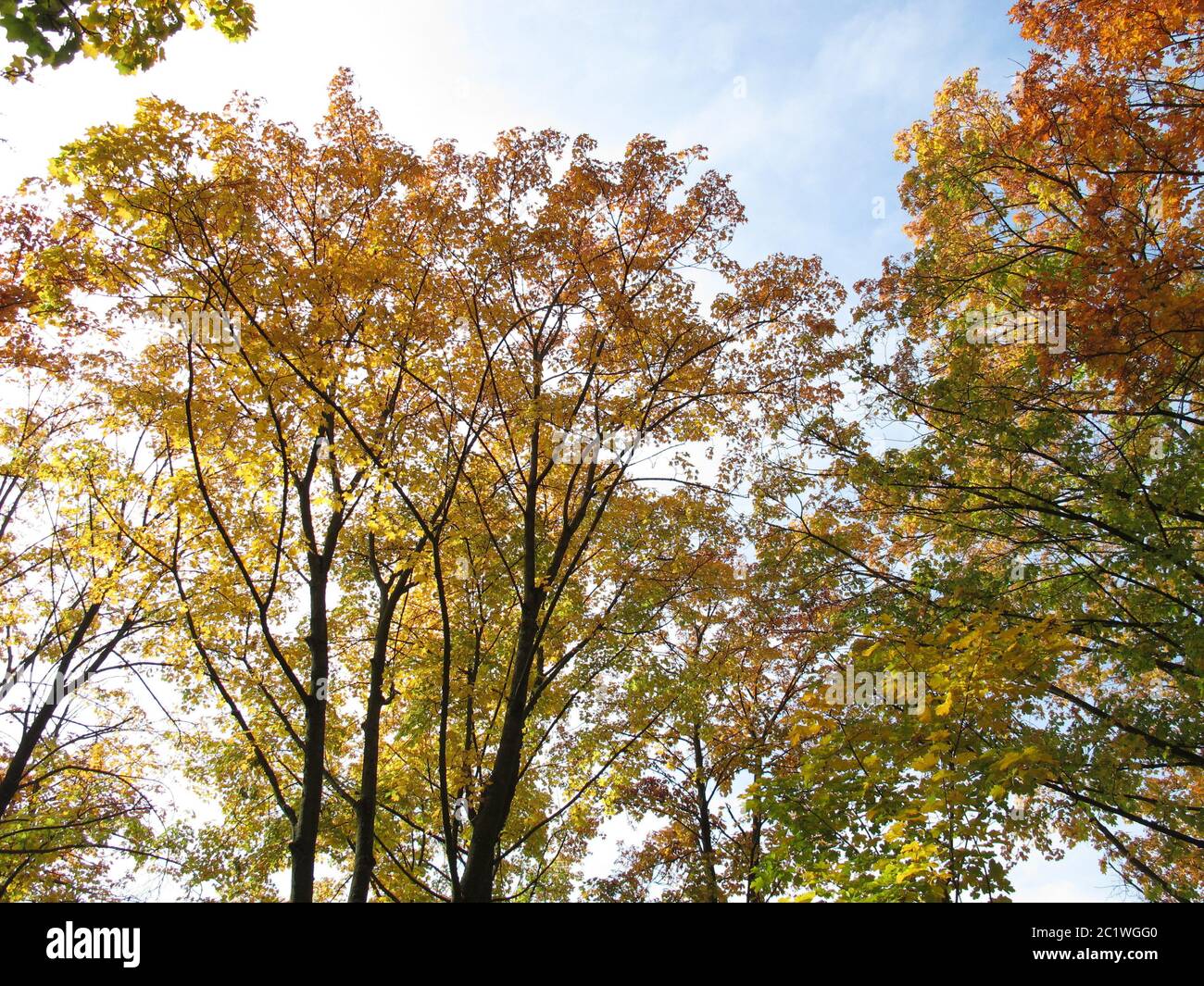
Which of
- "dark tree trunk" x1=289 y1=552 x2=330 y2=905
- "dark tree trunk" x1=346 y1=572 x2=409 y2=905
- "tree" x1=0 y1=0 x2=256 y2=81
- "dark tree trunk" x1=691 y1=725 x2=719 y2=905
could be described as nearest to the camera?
"tree" x1=0 y1=0 x2=256 y2=81

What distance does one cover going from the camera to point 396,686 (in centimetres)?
1159

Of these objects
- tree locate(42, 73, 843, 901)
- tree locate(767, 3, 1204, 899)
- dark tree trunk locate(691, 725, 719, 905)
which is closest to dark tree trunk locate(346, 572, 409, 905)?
tree locate(42, 73, 843, 901)

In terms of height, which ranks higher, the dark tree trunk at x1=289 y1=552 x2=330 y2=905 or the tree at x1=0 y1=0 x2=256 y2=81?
the tree at x1=0 y1=0 x2=256 y2=81

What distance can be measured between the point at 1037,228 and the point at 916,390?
410cm

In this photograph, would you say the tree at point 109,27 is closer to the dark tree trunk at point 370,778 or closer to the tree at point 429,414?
the tree at point 429,414

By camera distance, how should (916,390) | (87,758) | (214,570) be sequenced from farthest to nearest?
(87,758)
(214,570)
(916,390)

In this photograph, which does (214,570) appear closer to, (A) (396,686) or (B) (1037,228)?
(A) (396,686)

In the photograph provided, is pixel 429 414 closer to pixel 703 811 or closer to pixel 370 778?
pixel 370 778

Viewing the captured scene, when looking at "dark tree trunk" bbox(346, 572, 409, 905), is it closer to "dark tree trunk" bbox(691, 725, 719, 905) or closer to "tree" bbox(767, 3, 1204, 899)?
"tree" bbox(767, 3, 1204, 899)

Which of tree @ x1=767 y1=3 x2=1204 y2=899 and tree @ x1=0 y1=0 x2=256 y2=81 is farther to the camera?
tree @ x1=767 y1=3 x2=1204 y2=899

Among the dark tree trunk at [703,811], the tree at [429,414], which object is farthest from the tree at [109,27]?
the dark tree trunk at [703,811]

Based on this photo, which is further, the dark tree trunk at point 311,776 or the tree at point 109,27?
the dark tree trunk at point 311,776
